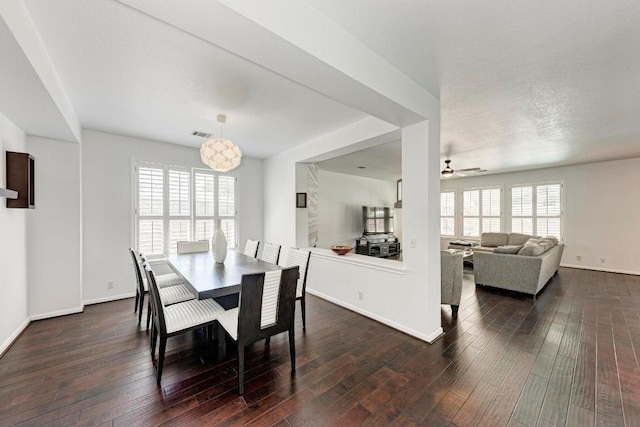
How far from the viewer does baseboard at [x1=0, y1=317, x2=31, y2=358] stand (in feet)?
8.11

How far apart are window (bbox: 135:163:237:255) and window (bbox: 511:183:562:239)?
7669 millimetres

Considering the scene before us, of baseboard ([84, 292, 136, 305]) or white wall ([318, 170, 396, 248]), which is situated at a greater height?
white wall ([318, 170, 396, 248])

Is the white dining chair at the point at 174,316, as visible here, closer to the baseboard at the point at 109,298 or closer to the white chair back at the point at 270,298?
the white chair back at the point at 270,298

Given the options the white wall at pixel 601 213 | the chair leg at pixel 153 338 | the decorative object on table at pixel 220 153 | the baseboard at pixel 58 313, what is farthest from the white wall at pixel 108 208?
the white wall at pixel 601 213

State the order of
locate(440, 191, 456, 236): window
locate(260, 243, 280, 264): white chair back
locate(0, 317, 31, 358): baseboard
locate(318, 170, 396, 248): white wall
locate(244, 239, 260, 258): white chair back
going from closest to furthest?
locate(0, 317, 31, 358): baseboard → locate(260, 243, 280, 264): white chair back → locate(244, 239, 260, 258): white chair back → locate(318, 170, 396, 248): white wall → locate(440, 191, 456, 236): window

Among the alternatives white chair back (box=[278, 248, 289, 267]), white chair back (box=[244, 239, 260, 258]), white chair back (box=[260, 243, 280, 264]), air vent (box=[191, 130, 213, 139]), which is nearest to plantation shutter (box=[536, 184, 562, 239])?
white chair back (box=[278, 248, 289, 267])

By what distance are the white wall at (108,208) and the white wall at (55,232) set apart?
396mm

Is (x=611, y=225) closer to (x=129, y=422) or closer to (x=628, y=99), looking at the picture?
(x=628, y=99)

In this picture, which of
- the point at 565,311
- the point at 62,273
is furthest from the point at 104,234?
the point at 565,311

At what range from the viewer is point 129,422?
5.41 ft

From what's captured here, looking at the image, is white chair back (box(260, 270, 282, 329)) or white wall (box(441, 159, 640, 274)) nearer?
white chair back (box(260, 270, 282, 329))

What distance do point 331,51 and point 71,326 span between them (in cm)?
→ 416

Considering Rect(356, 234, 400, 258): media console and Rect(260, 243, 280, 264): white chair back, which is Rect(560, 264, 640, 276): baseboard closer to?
Rect(356, 234, 400, 258): media console

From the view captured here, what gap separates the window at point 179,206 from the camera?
14.1 ft
